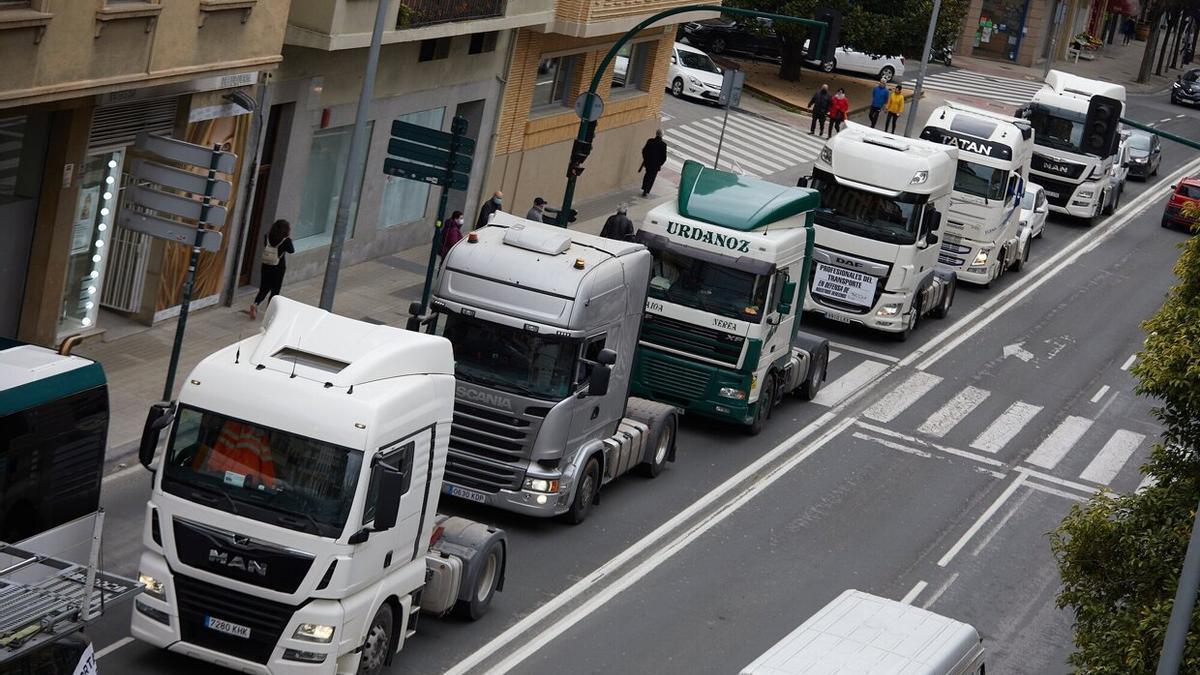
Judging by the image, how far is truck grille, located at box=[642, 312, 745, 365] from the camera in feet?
79.0

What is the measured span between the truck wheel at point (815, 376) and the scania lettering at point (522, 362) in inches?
320

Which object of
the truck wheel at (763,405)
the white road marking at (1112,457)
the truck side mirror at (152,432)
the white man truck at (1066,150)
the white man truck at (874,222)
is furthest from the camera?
the white man truck at (1066,150)

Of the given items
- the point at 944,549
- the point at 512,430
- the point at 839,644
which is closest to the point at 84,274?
the point at 512,430

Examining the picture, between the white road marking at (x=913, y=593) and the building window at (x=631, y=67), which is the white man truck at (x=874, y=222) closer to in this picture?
the building window at (x=631, y=67)

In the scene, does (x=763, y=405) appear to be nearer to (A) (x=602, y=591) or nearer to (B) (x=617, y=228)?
(B) (x=617, y=228)

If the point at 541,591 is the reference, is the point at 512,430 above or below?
above

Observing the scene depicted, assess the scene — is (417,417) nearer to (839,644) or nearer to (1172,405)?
(839,644)

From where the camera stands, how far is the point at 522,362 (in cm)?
1906

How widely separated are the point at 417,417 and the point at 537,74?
845 inches

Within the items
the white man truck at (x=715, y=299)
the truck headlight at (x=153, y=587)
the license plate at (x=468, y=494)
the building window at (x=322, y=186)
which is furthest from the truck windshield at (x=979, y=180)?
the truck headlight at (x=153, y=587)

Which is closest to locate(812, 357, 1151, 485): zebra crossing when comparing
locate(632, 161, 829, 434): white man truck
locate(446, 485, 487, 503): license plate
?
locate(632, 161, 829, 434): white man truck

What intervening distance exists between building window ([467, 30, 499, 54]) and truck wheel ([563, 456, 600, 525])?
13.6m

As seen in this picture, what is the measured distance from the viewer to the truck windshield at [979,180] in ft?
117

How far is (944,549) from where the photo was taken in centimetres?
2195
